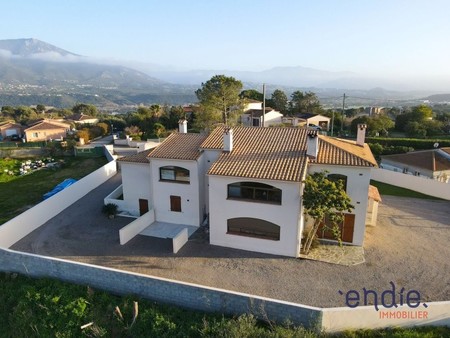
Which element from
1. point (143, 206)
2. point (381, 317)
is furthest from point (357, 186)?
point (143, 206)

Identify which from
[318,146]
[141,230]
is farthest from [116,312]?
[318,146]

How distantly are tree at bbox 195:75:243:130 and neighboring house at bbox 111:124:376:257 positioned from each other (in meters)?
25.6

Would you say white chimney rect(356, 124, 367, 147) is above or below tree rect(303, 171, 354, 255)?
above

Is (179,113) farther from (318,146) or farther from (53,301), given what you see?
(53,301)

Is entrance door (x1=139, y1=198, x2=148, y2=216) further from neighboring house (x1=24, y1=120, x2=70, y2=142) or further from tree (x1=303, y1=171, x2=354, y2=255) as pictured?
neighboring house (x1=24, y1=120, x2=70, y2=142)

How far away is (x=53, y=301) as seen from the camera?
16281 millimetres

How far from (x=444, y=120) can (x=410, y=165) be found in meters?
39.0

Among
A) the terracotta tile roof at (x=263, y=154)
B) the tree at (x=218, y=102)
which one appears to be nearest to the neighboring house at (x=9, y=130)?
the tree at (x=218, y=102)

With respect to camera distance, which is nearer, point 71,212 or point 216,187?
point 216,187

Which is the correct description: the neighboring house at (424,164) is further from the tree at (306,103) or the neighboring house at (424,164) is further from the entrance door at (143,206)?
the tree at (306,103)

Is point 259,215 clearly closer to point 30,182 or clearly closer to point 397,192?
point 397,192

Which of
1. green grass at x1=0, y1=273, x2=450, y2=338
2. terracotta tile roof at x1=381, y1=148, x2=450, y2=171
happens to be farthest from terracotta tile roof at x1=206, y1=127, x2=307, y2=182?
terracotta tile roof at x1=381, y1=148, x2=450, y2=171

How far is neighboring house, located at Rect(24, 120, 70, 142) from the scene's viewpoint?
196 ft

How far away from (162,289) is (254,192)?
7.32 m
